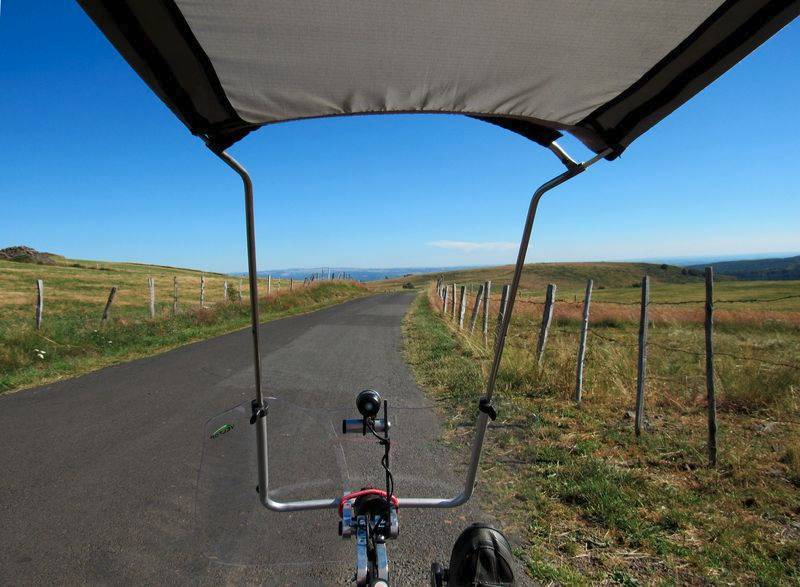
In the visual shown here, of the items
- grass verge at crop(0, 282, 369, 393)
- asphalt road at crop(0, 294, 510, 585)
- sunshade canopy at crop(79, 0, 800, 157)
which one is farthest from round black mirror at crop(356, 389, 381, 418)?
grass verge at crop(0, 282, 369, 393)

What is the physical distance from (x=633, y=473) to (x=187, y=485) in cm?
361

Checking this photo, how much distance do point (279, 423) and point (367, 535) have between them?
0.59 m

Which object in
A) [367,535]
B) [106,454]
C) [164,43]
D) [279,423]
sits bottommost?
[106,454]

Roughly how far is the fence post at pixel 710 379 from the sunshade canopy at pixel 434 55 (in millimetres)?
3623

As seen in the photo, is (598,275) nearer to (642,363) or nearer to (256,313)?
(642,363)

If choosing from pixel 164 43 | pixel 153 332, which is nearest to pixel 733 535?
pixel 164 43

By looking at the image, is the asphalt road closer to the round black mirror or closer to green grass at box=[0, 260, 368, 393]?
the round black mirror

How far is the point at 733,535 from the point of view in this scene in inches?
117

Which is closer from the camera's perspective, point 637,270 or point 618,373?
point 618,373

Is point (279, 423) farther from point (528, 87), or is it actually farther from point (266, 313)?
point (266, 313)

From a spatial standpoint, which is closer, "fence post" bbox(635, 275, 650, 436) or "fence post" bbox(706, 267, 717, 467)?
"fence post" bbox(706, 267, 717, 467)

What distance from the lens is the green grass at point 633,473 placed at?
8.98 feet

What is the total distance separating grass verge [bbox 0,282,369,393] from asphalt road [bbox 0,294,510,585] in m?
1.68

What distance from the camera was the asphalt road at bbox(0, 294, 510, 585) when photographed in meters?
2.06
